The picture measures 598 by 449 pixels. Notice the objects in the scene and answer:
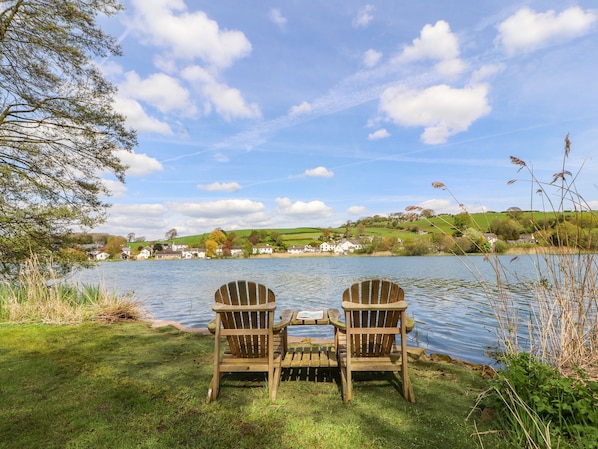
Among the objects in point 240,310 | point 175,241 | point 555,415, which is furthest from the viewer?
point 175,241

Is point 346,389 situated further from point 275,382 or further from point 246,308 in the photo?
point 246,308

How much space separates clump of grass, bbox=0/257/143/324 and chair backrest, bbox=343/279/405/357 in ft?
22.2

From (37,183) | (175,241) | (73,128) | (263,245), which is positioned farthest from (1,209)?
(175,241)

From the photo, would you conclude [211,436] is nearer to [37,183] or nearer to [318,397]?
[318,397]

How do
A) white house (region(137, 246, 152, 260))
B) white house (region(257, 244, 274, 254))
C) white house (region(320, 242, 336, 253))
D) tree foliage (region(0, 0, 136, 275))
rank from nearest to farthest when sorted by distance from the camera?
tree foliage (region(0, 0, 136, 275))
white house (region(320, 242, 336, 253))
white house (region(257, 244, 274, 254))
white house (region(137, 246, 152, 260))

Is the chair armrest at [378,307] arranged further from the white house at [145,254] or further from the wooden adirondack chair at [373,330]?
the white house at [145,254]

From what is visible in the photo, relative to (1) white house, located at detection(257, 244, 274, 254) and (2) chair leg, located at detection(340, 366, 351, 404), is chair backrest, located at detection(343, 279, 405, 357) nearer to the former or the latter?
(2) chair leg, located at detection(340, 366, 351, 404)

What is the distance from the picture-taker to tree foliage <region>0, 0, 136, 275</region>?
31.7 ft

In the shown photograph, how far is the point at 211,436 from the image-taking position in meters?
2.88

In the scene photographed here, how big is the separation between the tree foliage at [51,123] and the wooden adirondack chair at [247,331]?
29.2 ft

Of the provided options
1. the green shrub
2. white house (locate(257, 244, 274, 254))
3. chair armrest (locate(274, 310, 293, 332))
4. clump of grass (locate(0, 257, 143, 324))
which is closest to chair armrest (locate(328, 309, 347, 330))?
chair armrest (locate(274, 310, 293, 332))

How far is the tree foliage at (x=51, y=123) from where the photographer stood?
9656mm

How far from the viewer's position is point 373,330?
3689mm

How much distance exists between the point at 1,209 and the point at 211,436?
10.4 metres
